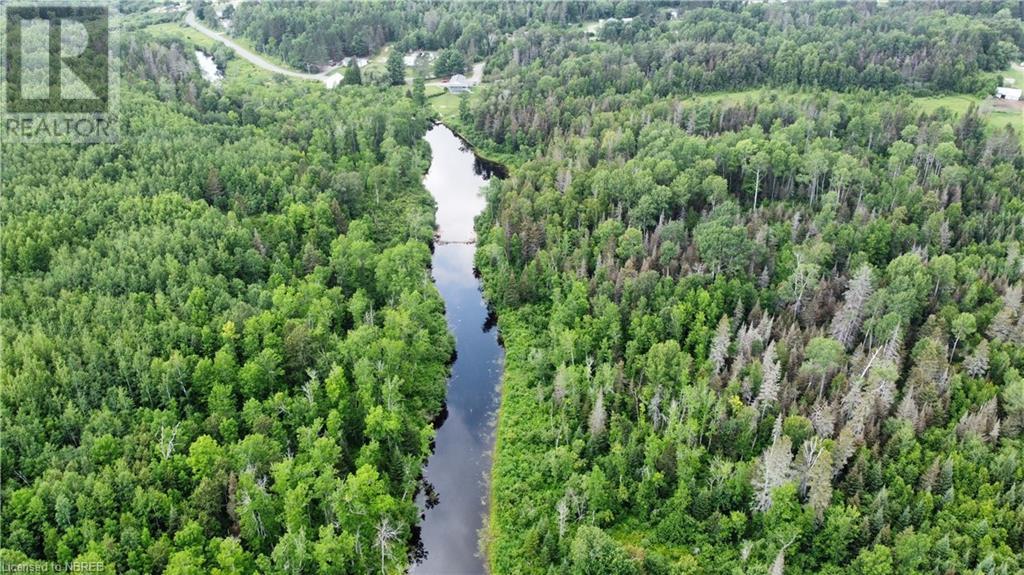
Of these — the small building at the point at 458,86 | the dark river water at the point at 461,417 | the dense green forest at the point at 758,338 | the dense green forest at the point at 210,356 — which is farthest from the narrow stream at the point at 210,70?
the dark river water at the point at 461,417

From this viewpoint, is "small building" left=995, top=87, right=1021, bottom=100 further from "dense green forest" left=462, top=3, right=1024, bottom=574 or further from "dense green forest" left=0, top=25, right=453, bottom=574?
"dense green forest" left=0, top=25, right=453, bottom=574

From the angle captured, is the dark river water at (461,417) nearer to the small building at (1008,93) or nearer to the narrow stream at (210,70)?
the narrow stream at (210,70)

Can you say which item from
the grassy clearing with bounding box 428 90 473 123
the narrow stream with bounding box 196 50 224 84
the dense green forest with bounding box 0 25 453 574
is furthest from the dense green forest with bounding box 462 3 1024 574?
the narrow stream with bounding box 196 50 224 84

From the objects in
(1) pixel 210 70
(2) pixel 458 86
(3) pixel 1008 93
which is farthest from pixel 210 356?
(3) pixel 1008 93

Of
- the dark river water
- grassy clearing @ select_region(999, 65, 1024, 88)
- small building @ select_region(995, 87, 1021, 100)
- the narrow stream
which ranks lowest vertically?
the dark river water

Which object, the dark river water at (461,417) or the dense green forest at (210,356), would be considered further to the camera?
the dark river water at (461,417)

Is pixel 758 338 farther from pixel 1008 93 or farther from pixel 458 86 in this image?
pixel 458 86

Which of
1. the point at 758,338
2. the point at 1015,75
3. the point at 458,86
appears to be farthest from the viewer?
the point at 458,86
